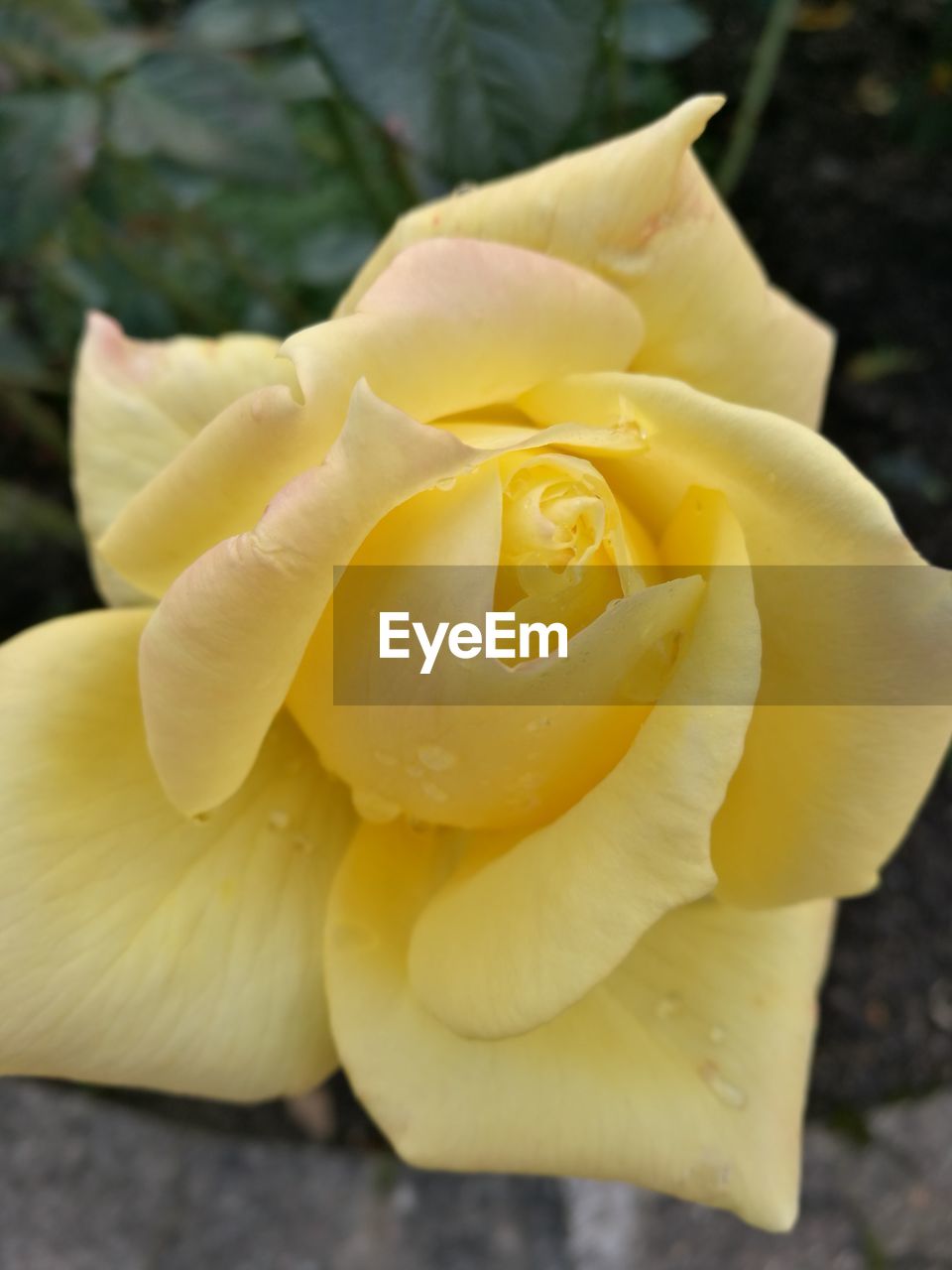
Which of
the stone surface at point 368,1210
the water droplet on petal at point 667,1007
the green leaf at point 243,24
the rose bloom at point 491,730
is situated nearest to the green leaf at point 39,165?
the green leaf at point 243,24

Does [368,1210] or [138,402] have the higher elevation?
[138,402]

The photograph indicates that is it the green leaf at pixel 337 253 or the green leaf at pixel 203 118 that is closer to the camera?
the green leaf at pixel 203 118

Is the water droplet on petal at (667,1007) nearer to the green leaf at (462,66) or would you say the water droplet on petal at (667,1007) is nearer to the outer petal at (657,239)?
the outer petal at (657,239)

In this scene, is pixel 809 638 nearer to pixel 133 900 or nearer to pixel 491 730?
pixel 491 730

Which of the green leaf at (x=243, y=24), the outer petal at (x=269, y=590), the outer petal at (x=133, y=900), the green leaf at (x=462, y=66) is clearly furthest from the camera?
the green leaf at (x=243, y=24)

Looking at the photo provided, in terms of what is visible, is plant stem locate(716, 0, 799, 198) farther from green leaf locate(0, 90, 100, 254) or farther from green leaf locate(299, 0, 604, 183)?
green leaf locate(0, 90, 100, 254)

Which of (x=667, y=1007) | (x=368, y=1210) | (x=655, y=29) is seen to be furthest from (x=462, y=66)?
(x=368, y=1210)

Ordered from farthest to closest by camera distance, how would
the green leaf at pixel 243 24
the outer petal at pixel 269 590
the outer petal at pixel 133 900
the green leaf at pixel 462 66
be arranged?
1. the green leaf at pixel 243 24
2. the green leaf at pixel 462 66
3. the outer petal at pixel 133 900
4. the outer petal at pixel 269 590
